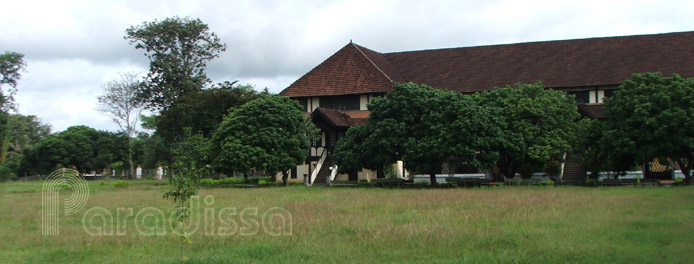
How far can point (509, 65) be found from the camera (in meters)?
39.2

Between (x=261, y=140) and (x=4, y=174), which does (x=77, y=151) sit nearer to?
(x=4, y=174)

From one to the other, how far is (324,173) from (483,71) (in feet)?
42.1

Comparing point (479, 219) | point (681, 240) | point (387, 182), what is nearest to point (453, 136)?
point (387, 182)

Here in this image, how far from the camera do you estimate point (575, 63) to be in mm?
37312

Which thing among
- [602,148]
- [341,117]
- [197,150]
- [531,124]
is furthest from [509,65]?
[197,150]

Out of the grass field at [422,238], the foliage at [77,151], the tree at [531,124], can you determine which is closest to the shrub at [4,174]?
the foliage at [77,151]

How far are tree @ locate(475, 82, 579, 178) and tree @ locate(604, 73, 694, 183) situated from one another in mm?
3181

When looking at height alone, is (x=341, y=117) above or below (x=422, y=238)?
above

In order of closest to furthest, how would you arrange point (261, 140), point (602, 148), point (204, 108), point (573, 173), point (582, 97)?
point (602, 148) < point (573, 173) < point (261, 140) < point (582, 97) < point (204, 108)

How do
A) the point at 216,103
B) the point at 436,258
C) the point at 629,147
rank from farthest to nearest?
1. the point at 216,103
2. the point at 629,147
3. the point at 436,258

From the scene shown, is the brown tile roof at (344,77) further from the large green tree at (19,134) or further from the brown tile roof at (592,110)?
the large green tree at (19,134)

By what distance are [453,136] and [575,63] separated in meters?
14.6

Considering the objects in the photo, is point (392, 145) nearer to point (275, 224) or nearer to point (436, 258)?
point (275, 224)

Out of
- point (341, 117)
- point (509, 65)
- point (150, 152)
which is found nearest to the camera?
point (341, 117)
